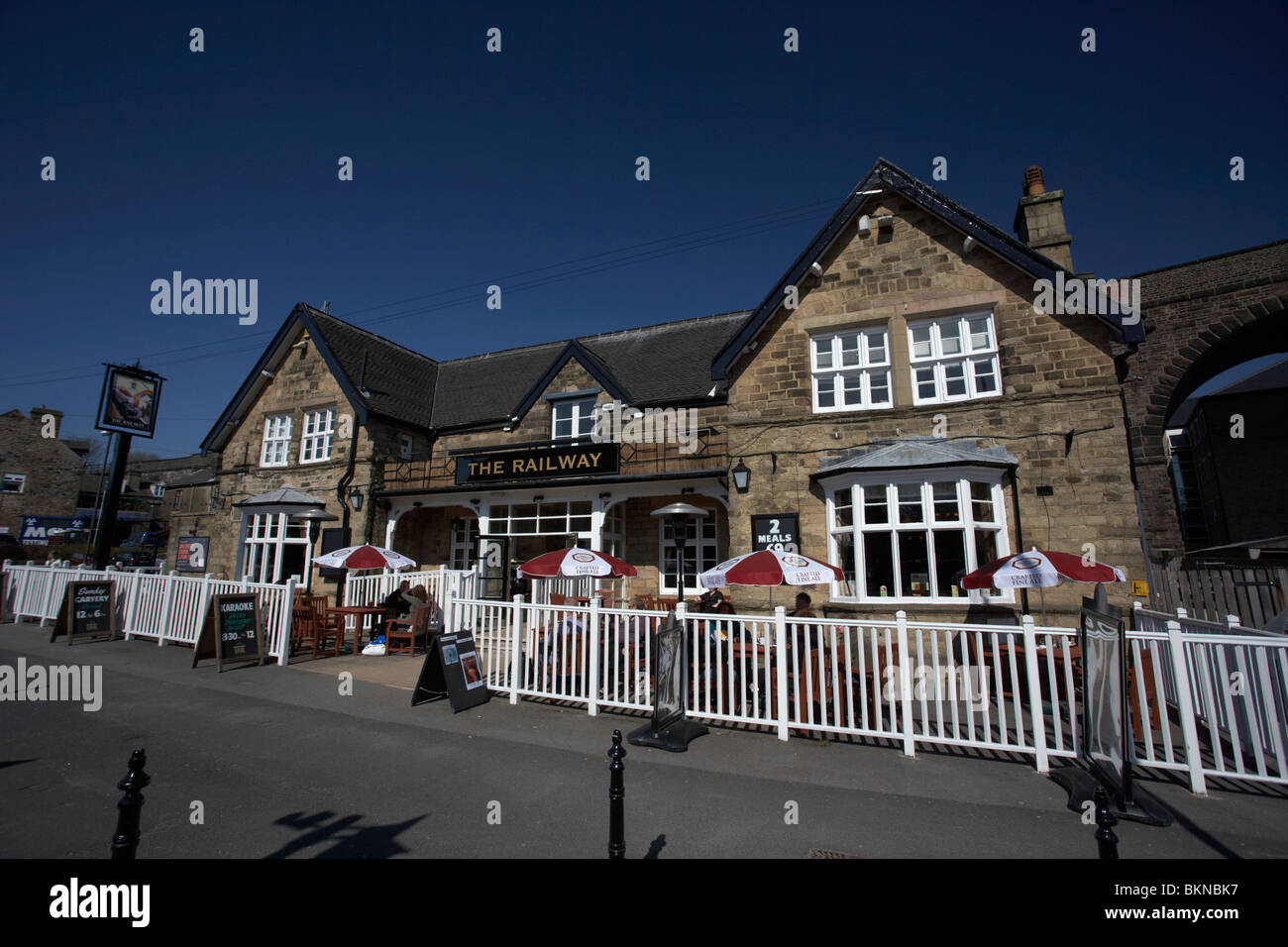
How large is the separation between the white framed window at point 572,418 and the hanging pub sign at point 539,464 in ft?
5.32

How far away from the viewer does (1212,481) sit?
24375 millimetres

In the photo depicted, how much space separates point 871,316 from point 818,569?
6.13 meters

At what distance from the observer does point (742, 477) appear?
11305 mm

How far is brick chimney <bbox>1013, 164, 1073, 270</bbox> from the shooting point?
1238 cm

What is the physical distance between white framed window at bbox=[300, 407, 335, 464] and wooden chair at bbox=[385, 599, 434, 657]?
880 centimetres

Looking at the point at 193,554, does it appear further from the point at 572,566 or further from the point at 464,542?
the point at 572,566

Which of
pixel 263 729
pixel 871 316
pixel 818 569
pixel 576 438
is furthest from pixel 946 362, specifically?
pixel 263 729

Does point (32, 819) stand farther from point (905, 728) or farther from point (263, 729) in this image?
point (905, 728)

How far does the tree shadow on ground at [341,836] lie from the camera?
12.5 feet

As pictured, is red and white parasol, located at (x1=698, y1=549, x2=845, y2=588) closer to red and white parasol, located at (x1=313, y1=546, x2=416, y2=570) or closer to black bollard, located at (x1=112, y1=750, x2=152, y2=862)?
black bollard, located at (x1=112, y1=750, x2=152, y2=862)

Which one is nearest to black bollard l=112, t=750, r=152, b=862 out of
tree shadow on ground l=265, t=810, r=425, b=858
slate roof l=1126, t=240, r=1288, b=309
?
tree shadow on ground l=265, t=810, r=425, b=858

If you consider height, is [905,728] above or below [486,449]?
below
